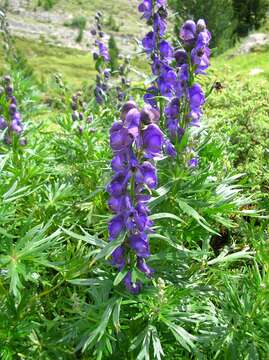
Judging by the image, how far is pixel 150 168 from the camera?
190 cm

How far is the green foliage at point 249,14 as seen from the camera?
96.8 ft

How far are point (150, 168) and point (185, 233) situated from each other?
2.64 feet

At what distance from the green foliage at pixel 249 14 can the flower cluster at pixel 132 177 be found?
29.8 meters

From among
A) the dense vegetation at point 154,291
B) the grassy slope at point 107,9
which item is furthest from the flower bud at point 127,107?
the grassy slope at point 107,9

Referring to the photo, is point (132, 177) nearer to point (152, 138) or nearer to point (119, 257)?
point (152, 138)

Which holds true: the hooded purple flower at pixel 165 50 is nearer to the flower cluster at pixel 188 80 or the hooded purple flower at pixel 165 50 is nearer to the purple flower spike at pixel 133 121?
the flower cluster at pixel 188 80

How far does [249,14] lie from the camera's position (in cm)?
3066

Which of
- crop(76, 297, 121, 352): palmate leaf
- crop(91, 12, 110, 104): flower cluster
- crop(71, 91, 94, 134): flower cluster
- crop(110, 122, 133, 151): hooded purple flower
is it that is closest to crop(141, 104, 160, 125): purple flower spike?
crop(110, 122, 133, 151): hooded purple flower

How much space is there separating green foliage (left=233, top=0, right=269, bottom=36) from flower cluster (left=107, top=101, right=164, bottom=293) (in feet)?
97.9

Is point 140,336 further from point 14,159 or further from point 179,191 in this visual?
point 14,159

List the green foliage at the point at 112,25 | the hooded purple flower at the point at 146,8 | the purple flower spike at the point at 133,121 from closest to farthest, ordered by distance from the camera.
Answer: the purple flower spike at the point at 133,121 < the hooded purple flower at the point at 146,8 < the green foliage at the point at 112,25

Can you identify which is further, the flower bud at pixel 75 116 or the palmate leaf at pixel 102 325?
the flower bud at pixel 75 116

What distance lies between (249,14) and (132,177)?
106 ft

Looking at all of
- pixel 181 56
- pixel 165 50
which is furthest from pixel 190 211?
pixel 165 50
